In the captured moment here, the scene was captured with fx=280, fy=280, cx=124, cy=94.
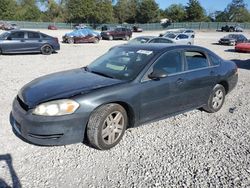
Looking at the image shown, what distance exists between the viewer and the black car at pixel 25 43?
15078 mm

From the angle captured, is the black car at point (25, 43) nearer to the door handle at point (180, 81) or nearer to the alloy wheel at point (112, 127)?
the door handle at point (180, 81)

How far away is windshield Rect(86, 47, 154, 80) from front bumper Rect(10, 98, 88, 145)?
1129 mm

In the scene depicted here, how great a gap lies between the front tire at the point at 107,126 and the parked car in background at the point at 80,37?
22800 millimetres

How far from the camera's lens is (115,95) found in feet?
13.8

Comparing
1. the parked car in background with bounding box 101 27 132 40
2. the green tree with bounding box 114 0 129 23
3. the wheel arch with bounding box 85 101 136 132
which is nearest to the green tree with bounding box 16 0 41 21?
the green tree with bounding box 114 0 129 23

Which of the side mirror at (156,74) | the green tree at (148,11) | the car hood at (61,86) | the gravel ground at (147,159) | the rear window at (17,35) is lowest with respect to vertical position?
the gravel ground at (147,159)

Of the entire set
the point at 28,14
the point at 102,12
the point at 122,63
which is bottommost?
the point at 122,63

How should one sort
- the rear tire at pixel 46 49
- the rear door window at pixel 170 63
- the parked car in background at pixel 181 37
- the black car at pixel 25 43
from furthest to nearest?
the parked car in background at pixel 181 37 → the rear tire at pixel 46 49 → the black car at pixel 25 43 → the rear door window at pixel 170 63

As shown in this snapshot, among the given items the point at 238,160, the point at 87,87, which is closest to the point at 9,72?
the point at 87,87

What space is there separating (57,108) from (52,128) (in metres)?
0.28

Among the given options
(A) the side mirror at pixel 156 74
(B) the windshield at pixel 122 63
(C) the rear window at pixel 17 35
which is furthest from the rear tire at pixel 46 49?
(A) the side mirror at pixel 156 74

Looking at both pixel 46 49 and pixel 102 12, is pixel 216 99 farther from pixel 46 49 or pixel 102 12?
pixel 102 12

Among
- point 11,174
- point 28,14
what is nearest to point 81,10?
point 28,14

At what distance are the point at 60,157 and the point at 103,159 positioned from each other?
618 mm
